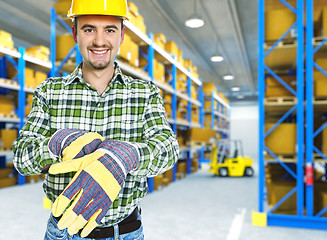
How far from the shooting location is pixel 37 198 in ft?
20.7

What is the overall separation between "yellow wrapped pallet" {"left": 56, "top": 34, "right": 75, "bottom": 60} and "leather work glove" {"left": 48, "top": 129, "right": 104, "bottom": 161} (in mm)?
5566

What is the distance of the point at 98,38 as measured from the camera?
119cm

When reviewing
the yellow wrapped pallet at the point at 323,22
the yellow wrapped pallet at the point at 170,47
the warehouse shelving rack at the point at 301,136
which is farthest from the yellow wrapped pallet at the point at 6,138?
A: the yellow wrapped pallet at the point at 323,22

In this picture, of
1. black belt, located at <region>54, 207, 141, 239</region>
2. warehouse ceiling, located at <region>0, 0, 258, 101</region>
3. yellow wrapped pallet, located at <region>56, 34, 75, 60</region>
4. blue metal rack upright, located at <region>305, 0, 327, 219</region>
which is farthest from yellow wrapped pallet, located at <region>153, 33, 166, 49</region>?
black belt, located at <region>54, 207, 141, 239</region>

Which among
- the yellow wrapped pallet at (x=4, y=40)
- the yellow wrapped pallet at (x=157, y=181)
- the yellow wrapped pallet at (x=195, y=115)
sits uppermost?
the yellow wrapped pallet at (x=4, y=40)

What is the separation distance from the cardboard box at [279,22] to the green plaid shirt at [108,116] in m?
3.91

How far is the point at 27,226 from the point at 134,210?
147 inches

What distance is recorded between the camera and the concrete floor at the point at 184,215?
13.4 ft

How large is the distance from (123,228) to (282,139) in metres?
3.92

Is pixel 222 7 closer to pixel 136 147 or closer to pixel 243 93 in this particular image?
pixel 136 147

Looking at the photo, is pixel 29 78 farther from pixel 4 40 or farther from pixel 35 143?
pixel 35 143

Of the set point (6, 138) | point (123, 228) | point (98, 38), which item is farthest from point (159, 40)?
point (123, 228)

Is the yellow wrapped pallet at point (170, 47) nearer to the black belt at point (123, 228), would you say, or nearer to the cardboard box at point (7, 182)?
the cardboard box at point (7, 182)

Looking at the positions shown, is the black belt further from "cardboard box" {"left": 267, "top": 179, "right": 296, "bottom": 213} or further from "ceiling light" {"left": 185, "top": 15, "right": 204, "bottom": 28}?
"ceiling light" {"left": 185, "top": 15, "right": 204, "bottom": 28}
